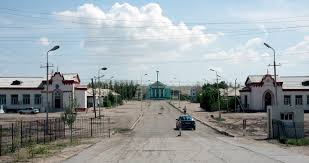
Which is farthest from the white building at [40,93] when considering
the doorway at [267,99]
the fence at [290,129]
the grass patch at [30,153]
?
the grass patch at [30,153]

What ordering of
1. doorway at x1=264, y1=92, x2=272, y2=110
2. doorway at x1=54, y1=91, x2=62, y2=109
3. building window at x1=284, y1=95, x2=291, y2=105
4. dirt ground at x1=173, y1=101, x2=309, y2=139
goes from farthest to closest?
1. doorway at x1=54, y1=91, x2=62, y2=109
2. doorway at x1=264, y1=92, x2=272, y2=110
3. building window at x1=284, y1=95, x2=291, y2=105
4. dirt ground at x1=173, y1=101, x2=309, y2=139

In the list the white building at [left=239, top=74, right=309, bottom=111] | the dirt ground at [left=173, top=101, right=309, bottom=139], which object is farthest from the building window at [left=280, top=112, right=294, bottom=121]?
the white building at [left=239, top=74, right=309, bottom=111]

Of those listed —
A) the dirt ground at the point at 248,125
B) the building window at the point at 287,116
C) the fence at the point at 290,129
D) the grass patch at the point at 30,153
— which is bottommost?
the dirt ground at the point at 248,125

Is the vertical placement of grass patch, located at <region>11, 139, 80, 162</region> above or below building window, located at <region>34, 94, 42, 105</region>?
below

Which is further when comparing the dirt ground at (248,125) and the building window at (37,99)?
the building window at (37,99)

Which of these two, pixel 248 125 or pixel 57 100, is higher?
pixel 57 100

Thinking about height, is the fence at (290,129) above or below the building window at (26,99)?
below

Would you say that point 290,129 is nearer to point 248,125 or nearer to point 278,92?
point 248,125

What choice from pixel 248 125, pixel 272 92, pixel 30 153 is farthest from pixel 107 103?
pixel 30 153

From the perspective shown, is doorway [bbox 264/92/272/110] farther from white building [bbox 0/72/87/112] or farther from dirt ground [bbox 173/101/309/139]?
white building [bbox 0/72/87/112]

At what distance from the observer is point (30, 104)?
113m

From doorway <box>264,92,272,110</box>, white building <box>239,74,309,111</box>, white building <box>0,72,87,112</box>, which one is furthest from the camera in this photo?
white building <box>0,72,87,112</box>

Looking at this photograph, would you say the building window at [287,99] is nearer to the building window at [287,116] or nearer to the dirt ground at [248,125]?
the dirt ground at [248,125]

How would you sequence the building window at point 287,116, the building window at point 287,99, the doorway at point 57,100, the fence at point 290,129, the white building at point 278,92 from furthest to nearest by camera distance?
the doorway at point 57,100 < the building window at point 287,99 < the white building at point 278,92 < the building window at point 287,116 < the fence at point 290,129
